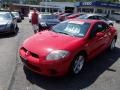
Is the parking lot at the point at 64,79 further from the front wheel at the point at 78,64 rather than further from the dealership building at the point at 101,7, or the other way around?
the dealership building at the point at 101,7

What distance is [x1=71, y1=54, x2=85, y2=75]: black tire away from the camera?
5506mm

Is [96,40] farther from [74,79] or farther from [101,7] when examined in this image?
[101,7]

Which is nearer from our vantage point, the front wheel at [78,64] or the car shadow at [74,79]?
the car shadow at [74,79]

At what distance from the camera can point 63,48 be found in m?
5.32

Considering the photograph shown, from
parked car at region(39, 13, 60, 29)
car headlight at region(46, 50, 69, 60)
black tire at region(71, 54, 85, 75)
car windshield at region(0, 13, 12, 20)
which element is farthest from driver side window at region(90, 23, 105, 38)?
car windshield at region(0, 13, 12, 20)

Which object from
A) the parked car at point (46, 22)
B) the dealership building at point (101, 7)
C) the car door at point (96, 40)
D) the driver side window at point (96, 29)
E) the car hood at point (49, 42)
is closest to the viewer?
the car hood at point (49, 42)

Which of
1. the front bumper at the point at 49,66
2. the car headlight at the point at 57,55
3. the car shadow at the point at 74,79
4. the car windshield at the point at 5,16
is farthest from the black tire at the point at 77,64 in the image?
the car windshield at the point at 5,16

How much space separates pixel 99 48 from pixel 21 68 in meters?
2.70

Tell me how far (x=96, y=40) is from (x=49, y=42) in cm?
173

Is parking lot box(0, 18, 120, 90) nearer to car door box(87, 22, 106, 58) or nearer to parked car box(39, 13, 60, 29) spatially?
car door box(87, 22, 106, 58)

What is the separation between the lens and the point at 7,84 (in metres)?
5.10

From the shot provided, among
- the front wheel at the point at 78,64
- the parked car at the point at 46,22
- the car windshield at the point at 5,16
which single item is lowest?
the front wheel at the point at 78,64

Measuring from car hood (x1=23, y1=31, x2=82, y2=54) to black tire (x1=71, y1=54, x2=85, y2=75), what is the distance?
0.43 metres

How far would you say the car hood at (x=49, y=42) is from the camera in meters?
5.37
